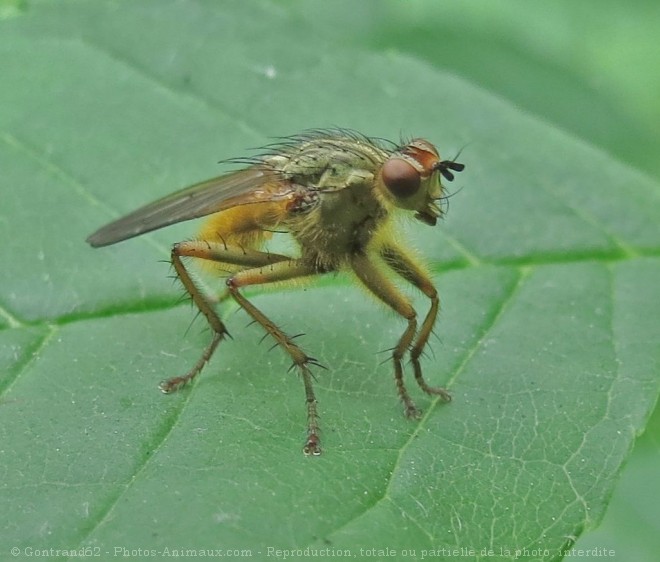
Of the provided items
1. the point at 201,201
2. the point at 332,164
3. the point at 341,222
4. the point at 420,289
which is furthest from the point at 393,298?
the point at 201,201

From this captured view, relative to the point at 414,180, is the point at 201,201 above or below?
below

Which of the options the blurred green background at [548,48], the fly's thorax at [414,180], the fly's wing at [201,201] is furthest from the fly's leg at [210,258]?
the blurred green background at [548,48]

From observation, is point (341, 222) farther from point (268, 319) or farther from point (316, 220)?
point (268, 319)

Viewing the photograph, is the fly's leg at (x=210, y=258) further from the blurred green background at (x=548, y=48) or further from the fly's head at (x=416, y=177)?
the blurred green background at (x=548, y=48)

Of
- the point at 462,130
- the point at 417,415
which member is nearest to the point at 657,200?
the point at 462,130

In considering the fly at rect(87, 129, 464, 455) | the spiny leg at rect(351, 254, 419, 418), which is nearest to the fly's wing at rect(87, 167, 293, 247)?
the fly at rect(87, 129, 464, 455)

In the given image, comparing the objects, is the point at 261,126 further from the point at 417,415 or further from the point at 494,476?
the point at 494,476
